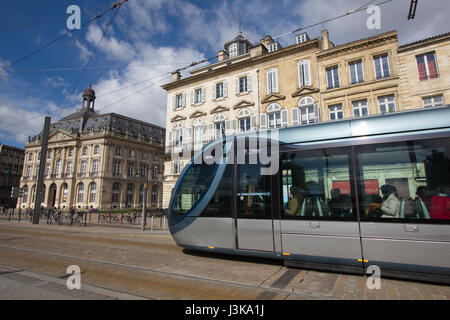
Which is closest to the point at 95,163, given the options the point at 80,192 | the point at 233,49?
the point at 80,192

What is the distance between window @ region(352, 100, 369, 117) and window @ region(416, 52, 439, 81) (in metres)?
3.62

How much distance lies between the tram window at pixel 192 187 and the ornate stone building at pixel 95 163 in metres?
45.0

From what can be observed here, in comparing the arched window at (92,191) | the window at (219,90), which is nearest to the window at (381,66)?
the window at (219,90)

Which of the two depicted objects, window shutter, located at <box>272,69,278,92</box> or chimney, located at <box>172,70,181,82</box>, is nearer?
window shutter, located at <box>272,69,278,92</box>

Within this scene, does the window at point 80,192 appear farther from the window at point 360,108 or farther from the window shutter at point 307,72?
the window at point 360,108

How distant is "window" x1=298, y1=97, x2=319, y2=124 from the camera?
67.1ft

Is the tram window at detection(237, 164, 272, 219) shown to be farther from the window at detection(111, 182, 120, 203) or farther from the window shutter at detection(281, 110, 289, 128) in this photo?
the window at detection(111, 182, 120, 203)

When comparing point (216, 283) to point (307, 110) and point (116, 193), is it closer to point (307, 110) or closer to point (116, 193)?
point (307, 110)

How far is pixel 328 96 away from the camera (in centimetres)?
1997

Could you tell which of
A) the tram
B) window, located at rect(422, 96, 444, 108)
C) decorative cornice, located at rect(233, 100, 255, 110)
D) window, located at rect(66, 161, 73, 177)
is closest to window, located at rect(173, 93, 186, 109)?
decorative cornice, located at rect(233, 100, 255, 110)

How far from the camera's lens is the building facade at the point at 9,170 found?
224ft

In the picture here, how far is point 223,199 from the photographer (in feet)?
21.5

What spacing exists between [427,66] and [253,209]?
18318 millimetres
